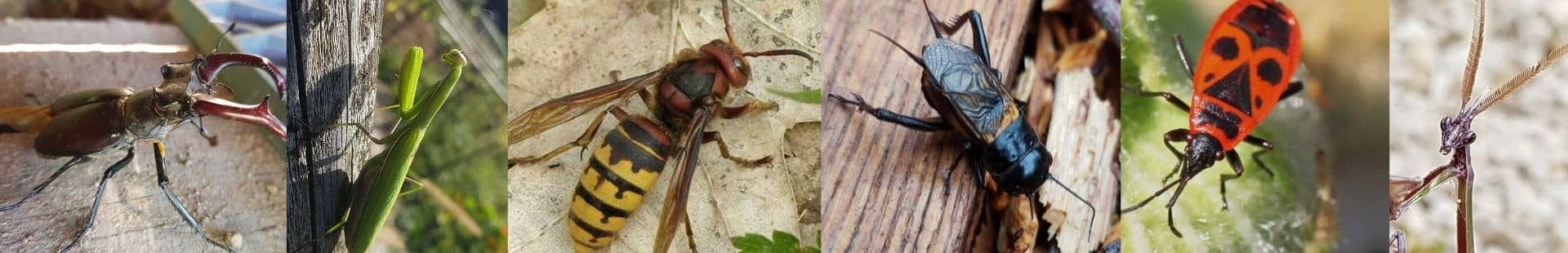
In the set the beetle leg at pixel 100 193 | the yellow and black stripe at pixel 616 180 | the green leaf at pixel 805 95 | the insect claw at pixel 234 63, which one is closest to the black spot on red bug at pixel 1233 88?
the green leaf at pixel 805 95

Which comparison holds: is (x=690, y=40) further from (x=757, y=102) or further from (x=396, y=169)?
(x=396, y=169)

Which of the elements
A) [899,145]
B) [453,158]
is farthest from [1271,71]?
[453,158]

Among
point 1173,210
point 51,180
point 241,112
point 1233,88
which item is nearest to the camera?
point 51,180

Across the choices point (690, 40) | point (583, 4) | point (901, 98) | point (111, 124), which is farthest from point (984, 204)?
point (111, 124)

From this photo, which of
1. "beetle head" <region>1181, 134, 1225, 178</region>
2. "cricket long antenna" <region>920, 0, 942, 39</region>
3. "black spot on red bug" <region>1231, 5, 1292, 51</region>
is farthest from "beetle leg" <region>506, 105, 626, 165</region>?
"black spot on red bug" <region>1231, 5, 1292, 51</region>

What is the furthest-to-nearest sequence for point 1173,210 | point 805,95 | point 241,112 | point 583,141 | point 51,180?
1. point 1173,210
2. point 805,95
3. point 583,141
4. point 241,112
5. point 51,180

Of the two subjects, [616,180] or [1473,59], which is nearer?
[616,180]

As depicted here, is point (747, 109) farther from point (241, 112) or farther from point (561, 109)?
point (241, 112)
